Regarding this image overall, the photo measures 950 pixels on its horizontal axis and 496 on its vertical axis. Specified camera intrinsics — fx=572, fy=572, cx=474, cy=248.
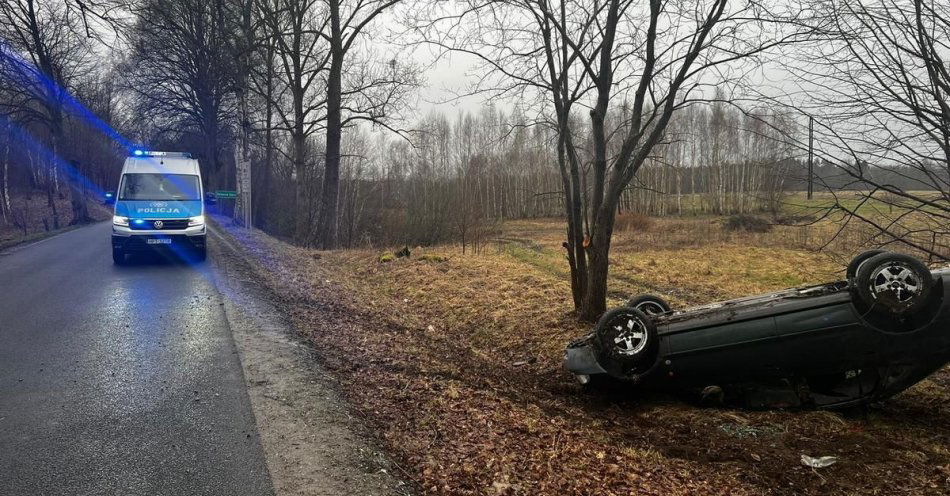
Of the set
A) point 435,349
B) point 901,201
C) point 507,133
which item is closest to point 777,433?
point 901,201

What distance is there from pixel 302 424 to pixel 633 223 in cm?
3333

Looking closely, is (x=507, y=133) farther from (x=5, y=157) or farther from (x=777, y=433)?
(x=5, y=157)

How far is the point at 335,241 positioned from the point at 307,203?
5305mm

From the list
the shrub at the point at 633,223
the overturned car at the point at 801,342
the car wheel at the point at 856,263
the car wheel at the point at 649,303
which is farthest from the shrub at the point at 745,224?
the overturned car at the point at 801,342

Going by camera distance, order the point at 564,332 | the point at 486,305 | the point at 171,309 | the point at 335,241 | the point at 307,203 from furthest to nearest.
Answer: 1. the point at 307,203
2. the point at 335,241
3. the point at 486,305
4. the point at 171,309
5. the point at 564,332

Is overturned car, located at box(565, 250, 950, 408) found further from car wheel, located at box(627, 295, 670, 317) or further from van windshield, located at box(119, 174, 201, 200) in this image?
van windshield, located at box(119, 174, 201, 200)

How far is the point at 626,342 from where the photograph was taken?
5.42m

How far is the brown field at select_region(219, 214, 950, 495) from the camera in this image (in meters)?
3.82

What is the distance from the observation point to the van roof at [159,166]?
13.5 m

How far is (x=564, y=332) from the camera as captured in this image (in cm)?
786

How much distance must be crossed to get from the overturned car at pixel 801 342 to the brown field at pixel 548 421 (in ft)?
0.86

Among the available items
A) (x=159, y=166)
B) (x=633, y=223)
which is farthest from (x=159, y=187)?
(x=633, y=223)

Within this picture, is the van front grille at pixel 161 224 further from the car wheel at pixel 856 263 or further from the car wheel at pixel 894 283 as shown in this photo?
the car wheel at pixel 894 283

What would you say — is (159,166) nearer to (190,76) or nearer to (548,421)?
(548,421)
